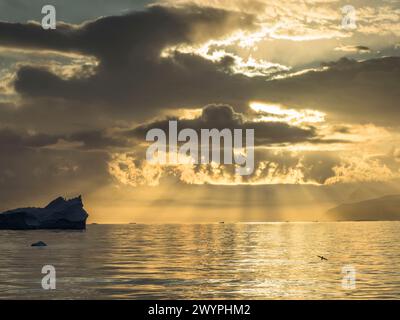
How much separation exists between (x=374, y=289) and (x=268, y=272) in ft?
56.2

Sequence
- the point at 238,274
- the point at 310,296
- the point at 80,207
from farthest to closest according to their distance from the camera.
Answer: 1. the point at 80,207
2. the point at 238,274
3. the point at 310,296

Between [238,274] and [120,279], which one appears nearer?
[120,279]

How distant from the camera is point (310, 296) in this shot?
40.1 metres

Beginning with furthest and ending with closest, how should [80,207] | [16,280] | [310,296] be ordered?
[80,207]
[16,280]
[310,296]

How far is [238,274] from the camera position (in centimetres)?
5672

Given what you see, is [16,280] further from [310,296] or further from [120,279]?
[310,296]
